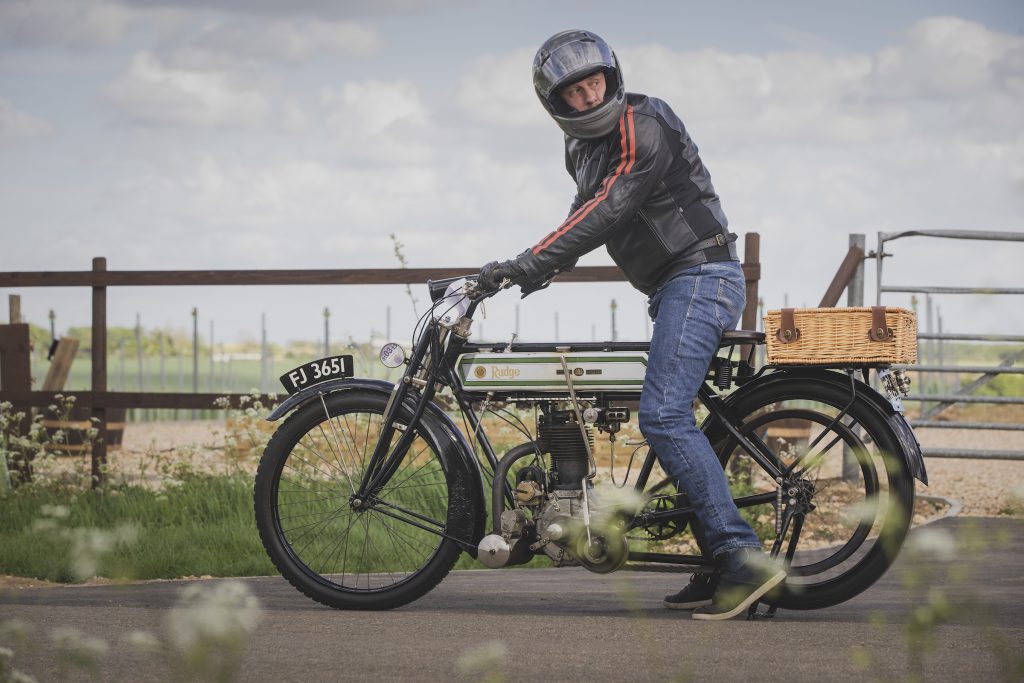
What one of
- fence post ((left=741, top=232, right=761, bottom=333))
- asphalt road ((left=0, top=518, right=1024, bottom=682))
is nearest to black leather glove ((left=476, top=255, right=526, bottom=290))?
asphalt road ((left=0, top=518, right=1024, bottom=682))

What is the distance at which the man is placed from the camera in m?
3.97

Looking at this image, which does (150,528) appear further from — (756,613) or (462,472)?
(756,613)

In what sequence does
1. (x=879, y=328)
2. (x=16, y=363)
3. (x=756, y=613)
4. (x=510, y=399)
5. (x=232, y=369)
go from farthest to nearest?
(x=232, y=369), (x=16, y=363), (x=510, y=399), (x=756, y=613), (x=879, y=328)

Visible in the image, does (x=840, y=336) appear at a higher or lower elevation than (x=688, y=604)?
higher

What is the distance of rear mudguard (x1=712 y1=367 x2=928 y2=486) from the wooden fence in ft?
A: 10.6

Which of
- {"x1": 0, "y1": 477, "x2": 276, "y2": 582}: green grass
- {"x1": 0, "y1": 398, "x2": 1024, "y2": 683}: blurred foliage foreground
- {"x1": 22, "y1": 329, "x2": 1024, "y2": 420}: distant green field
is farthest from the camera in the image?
{"x1": 22, "y1": 329, "x2": 1024, "y2": 420}: distant green field

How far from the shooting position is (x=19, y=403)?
8492 mm

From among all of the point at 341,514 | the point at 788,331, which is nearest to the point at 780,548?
the point at 788,331

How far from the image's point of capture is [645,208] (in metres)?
4.06

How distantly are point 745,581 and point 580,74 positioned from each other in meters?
1.78

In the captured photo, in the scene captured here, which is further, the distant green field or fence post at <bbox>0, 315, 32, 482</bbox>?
the distant green field

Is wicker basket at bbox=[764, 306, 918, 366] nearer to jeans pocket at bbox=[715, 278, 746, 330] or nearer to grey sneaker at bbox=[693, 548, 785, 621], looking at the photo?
jeans pocket at bbox=[715, 278, 746, 330]

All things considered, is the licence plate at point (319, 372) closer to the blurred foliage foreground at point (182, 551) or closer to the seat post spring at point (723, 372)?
the blurred foliage foreground at point (182, 551)

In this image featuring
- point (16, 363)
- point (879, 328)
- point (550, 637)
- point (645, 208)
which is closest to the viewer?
point (550, 637)
